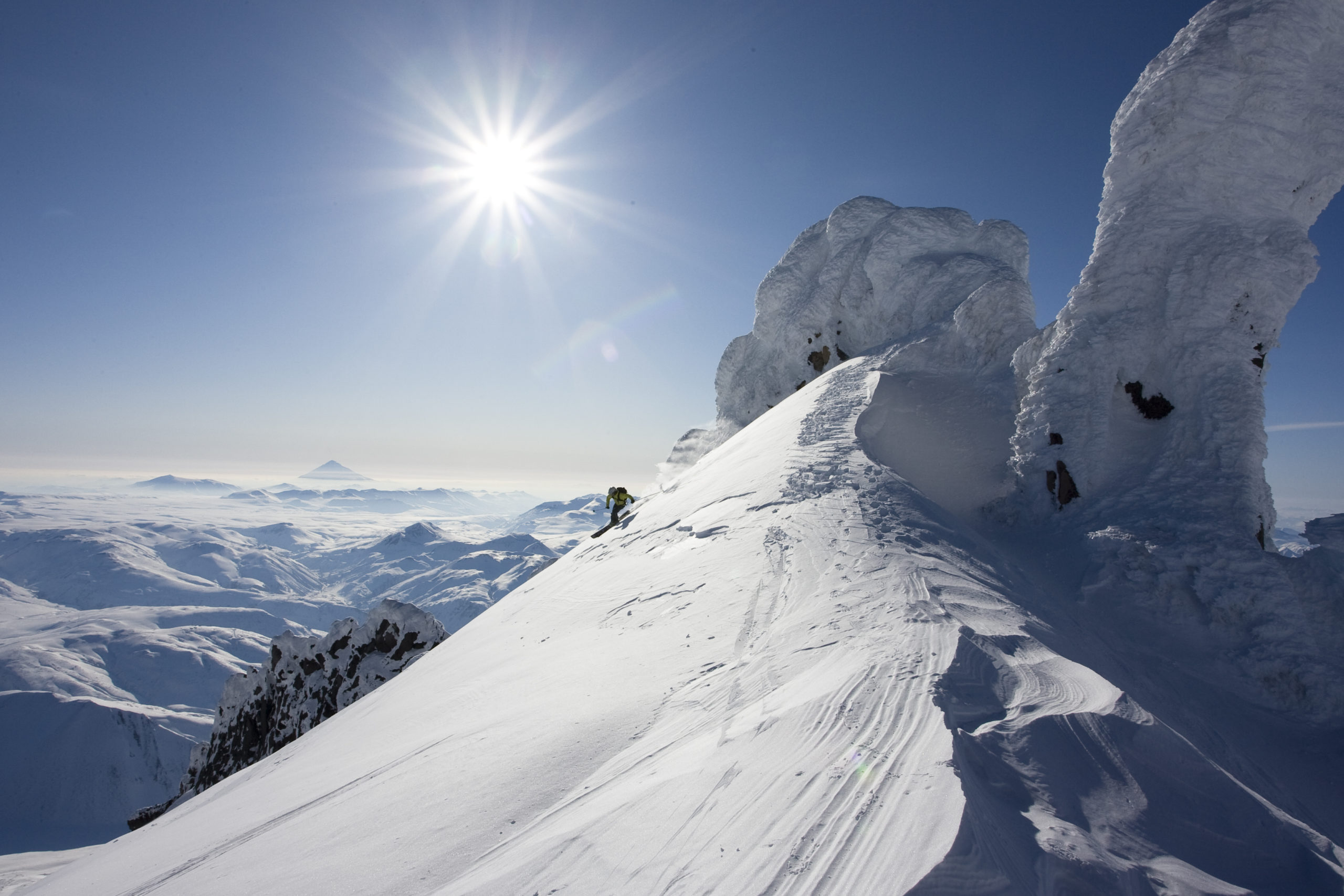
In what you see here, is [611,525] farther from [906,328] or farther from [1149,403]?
[906,328]

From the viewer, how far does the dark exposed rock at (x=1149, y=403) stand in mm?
12977

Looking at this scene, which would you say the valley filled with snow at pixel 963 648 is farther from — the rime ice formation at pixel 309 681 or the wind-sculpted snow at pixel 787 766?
the rime ice formation at pixel 309 681

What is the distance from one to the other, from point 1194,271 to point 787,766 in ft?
49.7

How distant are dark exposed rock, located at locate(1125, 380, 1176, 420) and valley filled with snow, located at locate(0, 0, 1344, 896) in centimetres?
9

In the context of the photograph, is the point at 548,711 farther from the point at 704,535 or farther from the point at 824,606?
the point at 704,535

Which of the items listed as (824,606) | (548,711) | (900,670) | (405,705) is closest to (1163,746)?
(900,670)

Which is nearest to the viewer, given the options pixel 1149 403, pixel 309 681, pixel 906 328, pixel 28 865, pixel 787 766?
pixel 787 766

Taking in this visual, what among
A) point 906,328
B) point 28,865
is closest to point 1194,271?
point 906,328

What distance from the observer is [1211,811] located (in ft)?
13.0

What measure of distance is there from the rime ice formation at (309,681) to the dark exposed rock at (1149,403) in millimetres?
23201

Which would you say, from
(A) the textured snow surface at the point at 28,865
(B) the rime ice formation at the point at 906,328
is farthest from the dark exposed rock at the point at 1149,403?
(A) the textured snow surface at the point at 28,865

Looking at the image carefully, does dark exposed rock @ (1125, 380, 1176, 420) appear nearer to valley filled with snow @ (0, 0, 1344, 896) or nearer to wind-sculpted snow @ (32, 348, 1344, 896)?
valley filled with snow @ (0, 0, 1344, 896)

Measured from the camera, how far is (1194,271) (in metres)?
12.8

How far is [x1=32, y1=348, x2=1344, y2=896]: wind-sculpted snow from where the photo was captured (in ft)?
11.1
